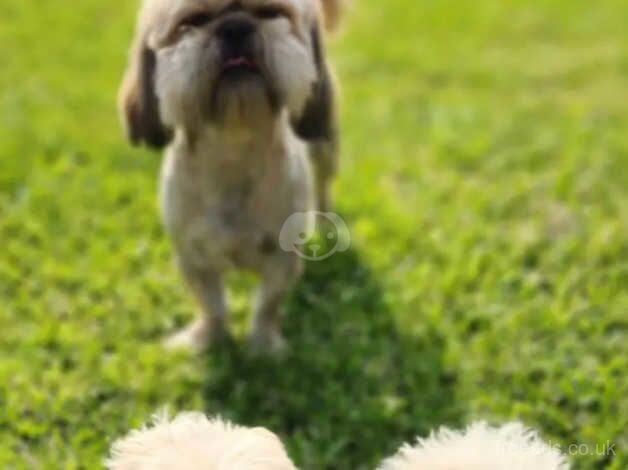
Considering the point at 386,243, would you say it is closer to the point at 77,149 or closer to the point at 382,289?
the point at 382,289

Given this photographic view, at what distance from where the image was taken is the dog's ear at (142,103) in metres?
3.66

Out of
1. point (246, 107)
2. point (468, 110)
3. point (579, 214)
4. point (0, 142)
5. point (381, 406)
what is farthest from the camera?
point (468, 110)

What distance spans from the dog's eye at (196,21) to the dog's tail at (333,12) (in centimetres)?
111

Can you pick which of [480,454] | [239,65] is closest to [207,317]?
[239,65]

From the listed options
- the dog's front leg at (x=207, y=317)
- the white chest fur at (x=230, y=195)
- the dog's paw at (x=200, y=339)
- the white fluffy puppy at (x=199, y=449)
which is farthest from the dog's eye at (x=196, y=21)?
the white fluffy puppy at (x=199, y=449)

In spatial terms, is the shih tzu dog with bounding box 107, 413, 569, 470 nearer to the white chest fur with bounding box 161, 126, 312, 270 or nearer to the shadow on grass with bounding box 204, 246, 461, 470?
the shadow on grass with bounding box 204, 246, 461, 470

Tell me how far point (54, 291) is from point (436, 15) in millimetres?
4973

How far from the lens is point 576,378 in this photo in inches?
163

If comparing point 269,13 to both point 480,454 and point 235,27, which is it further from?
point 480,454

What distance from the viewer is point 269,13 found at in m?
3.53

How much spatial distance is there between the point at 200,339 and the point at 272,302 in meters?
0.42

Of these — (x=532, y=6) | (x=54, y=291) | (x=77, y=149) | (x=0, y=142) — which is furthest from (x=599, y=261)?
(x=532, y=6)

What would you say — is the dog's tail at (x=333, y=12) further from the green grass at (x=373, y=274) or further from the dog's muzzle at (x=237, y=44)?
the green grass at (x=373, y=274)

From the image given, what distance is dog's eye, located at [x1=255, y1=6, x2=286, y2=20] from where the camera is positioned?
3510 millimetres
